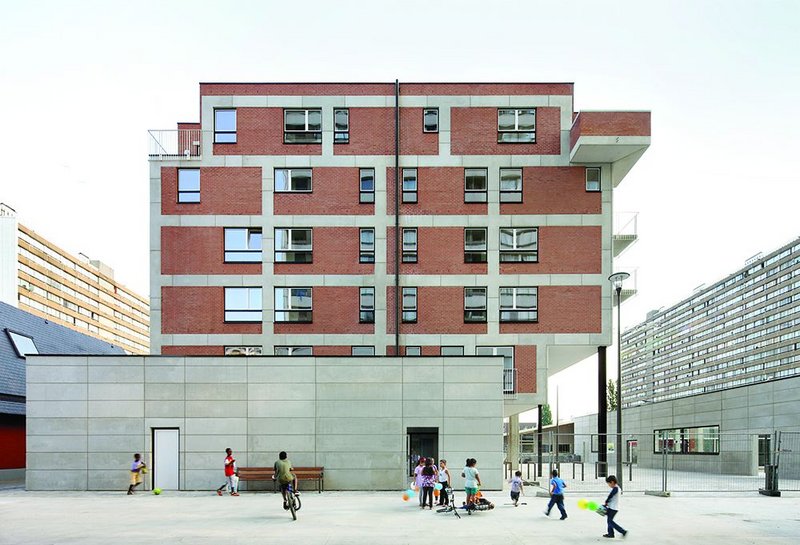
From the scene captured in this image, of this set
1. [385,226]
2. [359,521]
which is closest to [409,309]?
[385,226]

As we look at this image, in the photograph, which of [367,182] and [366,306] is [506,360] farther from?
[367,182]

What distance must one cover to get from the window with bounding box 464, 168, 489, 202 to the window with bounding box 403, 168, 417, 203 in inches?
97.8

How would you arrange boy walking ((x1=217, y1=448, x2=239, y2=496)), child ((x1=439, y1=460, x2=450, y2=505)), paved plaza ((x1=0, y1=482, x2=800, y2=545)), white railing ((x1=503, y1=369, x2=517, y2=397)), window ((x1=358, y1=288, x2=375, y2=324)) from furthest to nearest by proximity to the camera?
window ((x1=358, y1=288, x2=375, y2=324)) → white railing ((x1=503, y1=369, x2=517, y2=397)) → boy walking ((x1=217, y1=448, x2=239, y2=496)) → child ((x1=439, y1=460, x2=450, y2=505)) → paved plaza ((x1=0, y1=482, x2=800, y2=545))

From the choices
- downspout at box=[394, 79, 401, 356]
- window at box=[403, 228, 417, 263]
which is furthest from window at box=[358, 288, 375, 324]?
window at box=[403, 228, 417, 263]

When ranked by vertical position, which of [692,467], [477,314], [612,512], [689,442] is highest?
[477,314]

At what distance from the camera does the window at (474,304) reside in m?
32.9

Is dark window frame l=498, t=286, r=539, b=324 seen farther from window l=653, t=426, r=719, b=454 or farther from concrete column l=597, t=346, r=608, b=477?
window l=653, t=426, r=719, b=454

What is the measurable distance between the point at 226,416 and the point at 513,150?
18.2 metres

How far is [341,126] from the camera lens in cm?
3388

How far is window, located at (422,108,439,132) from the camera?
1332 inches

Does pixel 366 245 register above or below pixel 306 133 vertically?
below

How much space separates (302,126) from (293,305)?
8.79 m

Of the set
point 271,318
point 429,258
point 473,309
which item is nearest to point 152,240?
point 271,318

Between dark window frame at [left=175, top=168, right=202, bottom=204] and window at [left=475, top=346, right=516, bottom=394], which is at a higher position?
dark window frame at [left=175, top=168, right=202, bottom=204]
